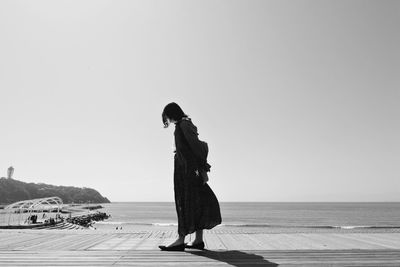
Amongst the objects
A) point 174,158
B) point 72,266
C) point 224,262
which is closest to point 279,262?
point 224,262

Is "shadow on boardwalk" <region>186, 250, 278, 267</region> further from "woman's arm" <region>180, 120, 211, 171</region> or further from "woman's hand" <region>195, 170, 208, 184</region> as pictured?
"woman's arm" <region>180, 120, 211, 171</region>

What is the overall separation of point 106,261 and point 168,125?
8.06 ft

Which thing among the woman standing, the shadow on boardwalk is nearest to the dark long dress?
the woman standing

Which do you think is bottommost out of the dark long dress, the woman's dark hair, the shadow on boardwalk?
the shadow on boardwalk

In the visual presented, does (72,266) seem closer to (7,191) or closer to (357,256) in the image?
(357,256)

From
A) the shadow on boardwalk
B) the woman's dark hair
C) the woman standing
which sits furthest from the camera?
the woman's dark hair

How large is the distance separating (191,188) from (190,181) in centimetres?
10

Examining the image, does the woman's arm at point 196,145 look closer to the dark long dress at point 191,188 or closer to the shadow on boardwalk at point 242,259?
the dark long dress at point 191,188

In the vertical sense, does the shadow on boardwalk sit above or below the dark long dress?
below

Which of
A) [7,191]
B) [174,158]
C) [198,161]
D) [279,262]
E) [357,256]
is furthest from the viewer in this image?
[7,191]

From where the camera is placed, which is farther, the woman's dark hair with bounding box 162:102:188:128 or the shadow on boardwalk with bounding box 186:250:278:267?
the woman's dark hair with bounding box 162:102:188:128

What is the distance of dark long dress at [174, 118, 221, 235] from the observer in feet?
15.3

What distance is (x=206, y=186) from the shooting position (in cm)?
484

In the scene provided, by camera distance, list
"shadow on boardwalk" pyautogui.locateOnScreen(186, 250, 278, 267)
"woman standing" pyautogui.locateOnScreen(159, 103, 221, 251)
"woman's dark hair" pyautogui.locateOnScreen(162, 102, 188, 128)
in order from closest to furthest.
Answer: "shadow on boardwalk" pyautogui.locateOnScreen(186, 250, 278, 267), "woman standing" pyautogui.locateOnScreen(159, 103, 221, 251), "woman's dark hair" pyautogui.locateOnScreen(162, 102, 188, 128)
